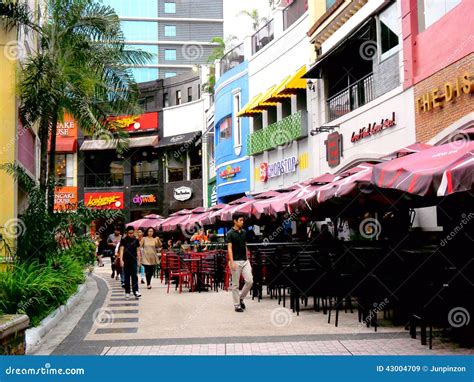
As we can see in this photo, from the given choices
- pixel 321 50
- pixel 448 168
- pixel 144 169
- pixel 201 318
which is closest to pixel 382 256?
pixel 201 318

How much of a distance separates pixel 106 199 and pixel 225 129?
1981 cm

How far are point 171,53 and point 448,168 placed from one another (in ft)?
219

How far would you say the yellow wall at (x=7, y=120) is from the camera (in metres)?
15.1

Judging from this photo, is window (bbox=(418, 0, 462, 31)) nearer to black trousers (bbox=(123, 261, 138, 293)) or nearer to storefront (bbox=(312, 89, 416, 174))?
storefront (bbox=(312, 89, 416, 174))

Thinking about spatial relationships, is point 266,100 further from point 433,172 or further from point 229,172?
point 433,172

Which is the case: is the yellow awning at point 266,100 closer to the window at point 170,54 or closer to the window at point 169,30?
the window at point 170,54

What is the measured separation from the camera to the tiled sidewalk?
7.45 m

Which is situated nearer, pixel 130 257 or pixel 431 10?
pixel 130 257

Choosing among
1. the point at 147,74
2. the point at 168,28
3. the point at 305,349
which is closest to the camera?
the point at 305,349

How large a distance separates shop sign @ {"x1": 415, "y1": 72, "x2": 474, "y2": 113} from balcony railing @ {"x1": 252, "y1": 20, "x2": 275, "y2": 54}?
14.1m

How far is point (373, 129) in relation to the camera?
1772 cm

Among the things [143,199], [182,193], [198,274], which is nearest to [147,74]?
[143,199]

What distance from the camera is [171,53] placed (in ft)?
232

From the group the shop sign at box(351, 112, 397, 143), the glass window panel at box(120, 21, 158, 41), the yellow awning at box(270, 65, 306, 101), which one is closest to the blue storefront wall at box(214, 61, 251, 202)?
the yellow awning at box(270, 65, 306, 101)
